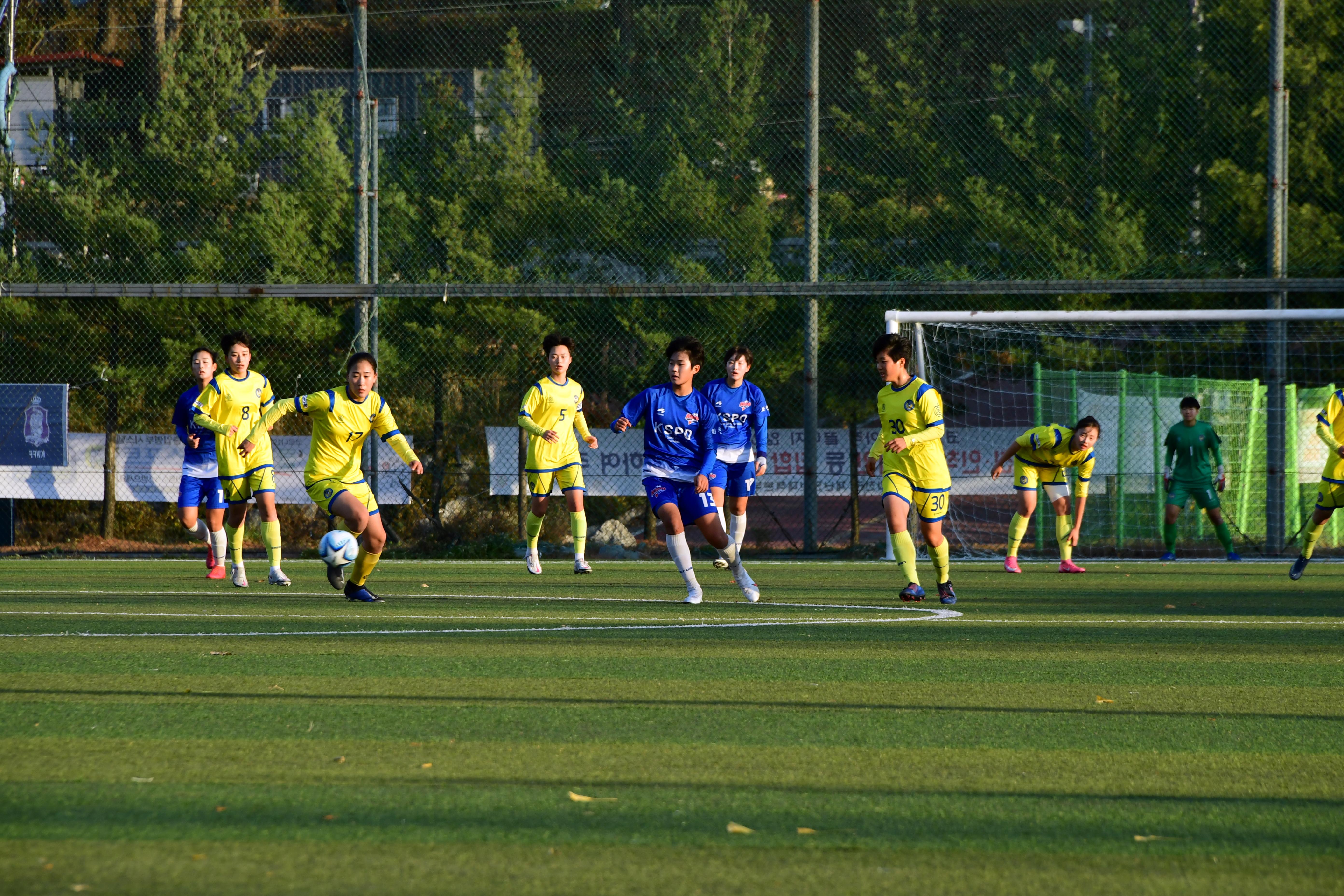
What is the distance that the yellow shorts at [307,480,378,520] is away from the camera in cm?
938

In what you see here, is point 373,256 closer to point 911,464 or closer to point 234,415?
point 234,415

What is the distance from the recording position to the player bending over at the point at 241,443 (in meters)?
11.0

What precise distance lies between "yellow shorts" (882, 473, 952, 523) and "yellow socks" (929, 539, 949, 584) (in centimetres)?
18

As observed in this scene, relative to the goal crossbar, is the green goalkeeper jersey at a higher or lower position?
lower

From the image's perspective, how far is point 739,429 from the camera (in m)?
12.6

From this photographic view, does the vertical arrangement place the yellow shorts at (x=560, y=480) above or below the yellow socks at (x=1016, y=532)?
above

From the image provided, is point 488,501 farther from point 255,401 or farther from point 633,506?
point 255,401

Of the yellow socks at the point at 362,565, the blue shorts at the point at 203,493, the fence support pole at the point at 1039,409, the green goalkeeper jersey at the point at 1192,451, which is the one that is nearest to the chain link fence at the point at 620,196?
the fence support pole at the point at 1039,409

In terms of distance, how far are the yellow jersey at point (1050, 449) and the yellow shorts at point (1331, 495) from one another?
6.55ft

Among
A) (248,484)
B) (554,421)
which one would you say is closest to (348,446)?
(248,484)

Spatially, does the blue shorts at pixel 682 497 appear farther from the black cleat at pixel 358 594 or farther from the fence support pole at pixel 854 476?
the fence support pole at pixel 854 476

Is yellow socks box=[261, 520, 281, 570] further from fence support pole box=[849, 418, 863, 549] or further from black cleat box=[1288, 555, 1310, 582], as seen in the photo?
black cleat box=[1288, 555, 1310, 582]

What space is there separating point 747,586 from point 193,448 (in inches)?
223

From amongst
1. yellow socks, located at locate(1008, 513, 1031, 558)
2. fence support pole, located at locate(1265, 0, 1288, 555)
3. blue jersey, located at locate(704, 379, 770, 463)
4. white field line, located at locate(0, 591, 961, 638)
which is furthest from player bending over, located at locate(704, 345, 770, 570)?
fence support pole, located at locate(1265, 0, 1288, 555)
